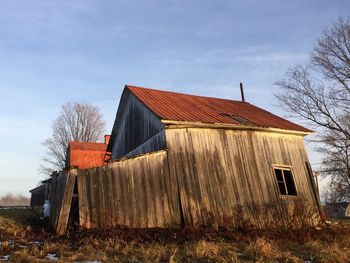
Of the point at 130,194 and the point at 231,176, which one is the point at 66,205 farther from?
the point at 231,176

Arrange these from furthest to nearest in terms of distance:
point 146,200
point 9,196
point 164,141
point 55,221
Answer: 1. point 9,196
2. point 164,141
3. point 146,200
4. point 55,221

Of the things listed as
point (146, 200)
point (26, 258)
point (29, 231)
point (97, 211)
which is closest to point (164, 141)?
point (146, 200)

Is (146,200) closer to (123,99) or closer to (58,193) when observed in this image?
(58,193)

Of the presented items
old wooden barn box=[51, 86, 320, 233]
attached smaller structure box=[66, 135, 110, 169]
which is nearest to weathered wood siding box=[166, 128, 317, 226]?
old wooden barn box=[51, 86, 320, 233]

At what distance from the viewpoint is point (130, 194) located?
12117 millimetres

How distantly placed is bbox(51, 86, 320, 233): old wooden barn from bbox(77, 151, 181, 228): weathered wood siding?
0.03 meters

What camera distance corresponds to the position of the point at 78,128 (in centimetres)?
5350

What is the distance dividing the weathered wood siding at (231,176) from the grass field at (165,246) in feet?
3.57

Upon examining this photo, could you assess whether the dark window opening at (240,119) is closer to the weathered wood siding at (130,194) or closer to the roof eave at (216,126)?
the roof eave at (216,126)

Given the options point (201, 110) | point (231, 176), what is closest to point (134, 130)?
point (201, 110)

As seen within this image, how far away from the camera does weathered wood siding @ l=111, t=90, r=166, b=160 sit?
14515 mm

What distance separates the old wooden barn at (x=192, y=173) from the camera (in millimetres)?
11781

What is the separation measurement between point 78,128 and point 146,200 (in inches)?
1716

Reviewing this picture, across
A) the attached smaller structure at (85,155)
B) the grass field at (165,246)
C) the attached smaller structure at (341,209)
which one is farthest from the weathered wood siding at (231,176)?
the attached smaller structure at (341,209)
